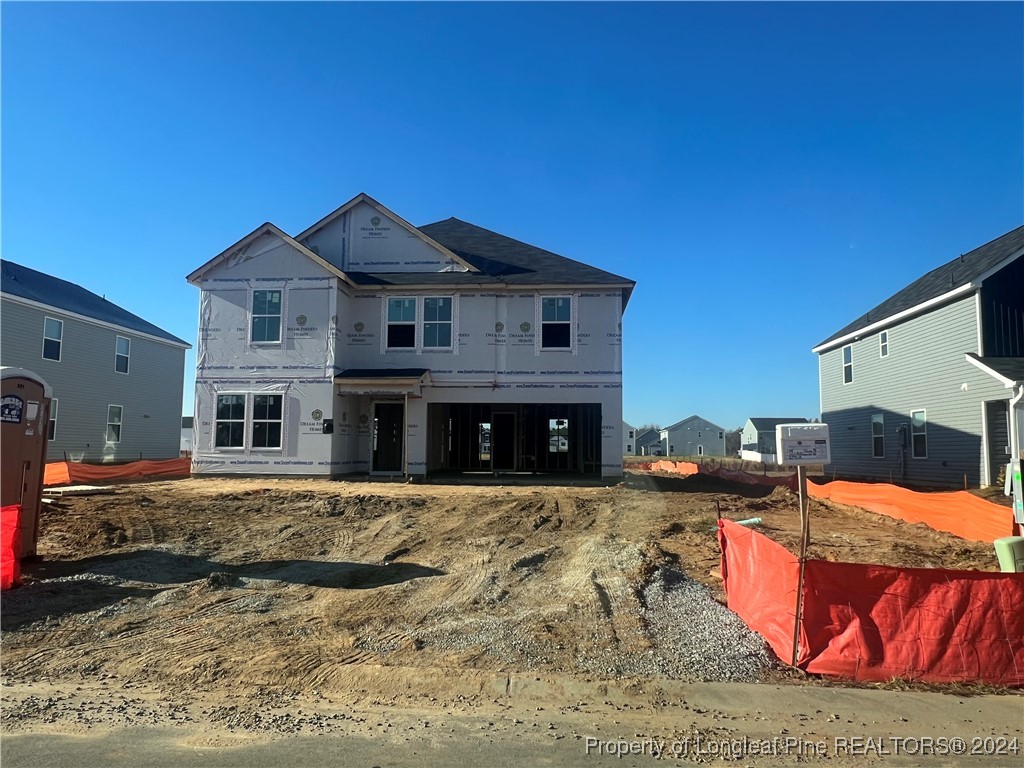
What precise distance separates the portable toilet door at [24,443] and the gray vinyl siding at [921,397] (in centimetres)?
2048

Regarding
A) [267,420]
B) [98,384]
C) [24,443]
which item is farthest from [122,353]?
[24,443]

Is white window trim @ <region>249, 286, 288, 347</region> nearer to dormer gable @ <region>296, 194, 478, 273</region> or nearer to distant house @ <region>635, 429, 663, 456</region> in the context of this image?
dormer gable @ <region>296, 194, 478, 273</region>

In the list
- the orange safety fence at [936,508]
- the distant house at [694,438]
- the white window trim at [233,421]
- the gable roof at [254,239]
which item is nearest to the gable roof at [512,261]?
the gable roof at [254,239]

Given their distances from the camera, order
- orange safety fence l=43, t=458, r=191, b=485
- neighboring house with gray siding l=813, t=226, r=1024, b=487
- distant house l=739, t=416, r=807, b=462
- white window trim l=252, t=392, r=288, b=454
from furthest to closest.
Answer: distant house l=739, t=416, r=807, b=462 < orange safety fence l=43, t=458, r=191, b=485 < white window trim l=252, t=392, r=288, b=454 < neighboring house with gray siding l=813, t=226, r=1024, b=487

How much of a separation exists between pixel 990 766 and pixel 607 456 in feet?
51.1

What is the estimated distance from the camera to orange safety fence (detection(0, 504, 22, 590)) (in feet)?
25.3

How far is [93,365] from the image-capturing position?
26656 mm

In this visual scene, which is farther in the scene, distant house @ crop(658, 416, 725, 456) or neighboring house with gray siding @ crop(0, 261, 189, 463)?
distant house @ crop(658, 416, 725, 456)

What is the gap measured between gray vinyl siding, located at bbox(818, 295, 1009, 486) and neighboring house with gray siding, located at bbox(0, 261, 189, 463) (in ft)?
91.0

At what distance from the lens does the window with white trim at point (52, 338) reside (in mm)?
24453

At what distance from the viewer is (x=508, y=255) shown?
22.1 meters

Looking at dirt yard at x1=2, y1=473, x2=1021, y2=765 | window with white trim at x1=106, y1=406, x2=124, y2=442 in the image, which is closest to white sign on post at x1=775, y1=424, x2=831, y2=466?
dirt yard at x1=2, y1=473, x2=1021, y2=765

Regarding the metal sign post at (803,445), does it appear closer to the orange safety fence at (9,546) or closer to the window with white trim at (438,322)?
the orange safety fence at (9,546)

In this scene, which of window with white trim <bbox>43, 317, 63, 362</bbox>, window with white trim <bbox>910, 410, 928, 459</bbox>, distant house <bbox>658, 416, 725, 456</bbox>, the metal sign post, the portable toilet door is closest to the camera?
the metal sign post
